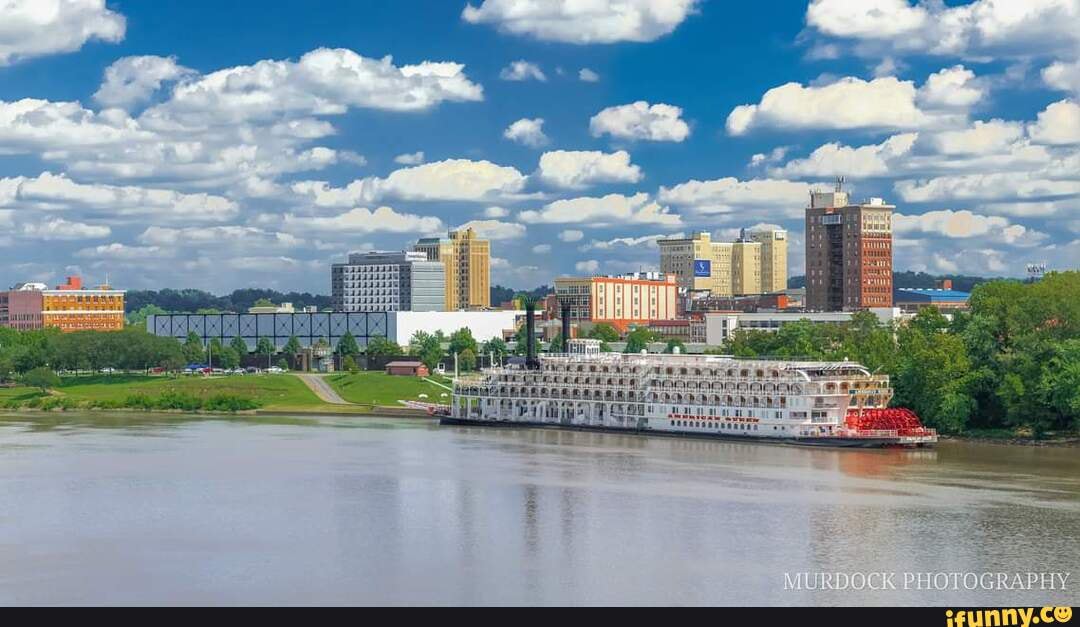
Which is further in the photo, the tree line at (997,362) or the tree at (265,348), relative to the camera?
the tree at (265,348)

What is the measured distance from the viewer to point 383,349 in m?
166

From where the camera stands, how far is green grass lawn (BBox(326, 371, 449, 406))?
420 ft

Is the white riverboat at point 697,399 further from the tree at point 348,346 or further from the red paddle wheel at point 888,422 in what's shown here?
the tree at point 348,346

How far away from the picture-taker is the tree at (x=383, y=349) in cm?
16475

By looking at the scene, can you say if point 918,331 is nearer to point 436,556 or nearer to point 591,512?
point 591,512

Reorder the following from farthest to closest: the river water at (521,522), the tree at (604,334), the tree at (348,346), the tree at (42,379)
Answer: the tree at (604,334) → the tree at (348,346) → the tree at (42,379) → the river water at (521,522)

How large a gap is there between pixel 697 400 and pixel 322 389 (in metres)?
51.1

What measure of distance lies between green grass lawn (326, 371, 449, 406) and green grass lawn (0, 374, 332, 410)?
10.9 ft

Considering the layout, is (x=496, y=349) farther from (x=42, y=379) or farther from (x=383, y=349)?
(x=42, y=379)

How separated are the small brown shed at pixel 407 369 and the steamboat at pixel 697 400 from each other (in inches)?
1360

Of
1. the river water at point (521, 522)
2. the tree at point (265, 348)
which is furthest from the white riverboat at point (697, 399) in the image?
the tree at point (265, 348)

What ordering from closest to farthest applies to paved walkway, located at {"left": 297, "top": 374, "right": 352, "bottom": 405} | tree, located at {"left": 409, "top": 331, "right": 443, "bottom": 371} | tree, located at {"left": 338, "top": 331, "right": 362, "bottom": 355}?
paved walkway, located at {"left": 297, "top": 374, "right": 352, "bottom": 405} → tree, located at {"left": 409, "top": 331, "right": 443, "bottom": 371} → tree, located at {"left": 338, "top": 331, "right": 362, "bottom": 355}

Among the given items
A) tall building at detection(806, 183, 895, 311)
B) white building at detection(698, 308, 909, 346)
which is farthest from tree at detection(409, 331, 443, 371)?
tall building at detection(806, 183, 895, 311)

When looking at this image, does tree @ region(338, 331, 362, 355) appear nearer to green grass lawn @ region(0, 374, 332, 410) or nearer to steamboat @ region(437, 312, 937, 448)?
green grass lawn @ region(0, 374, 332, 410)
